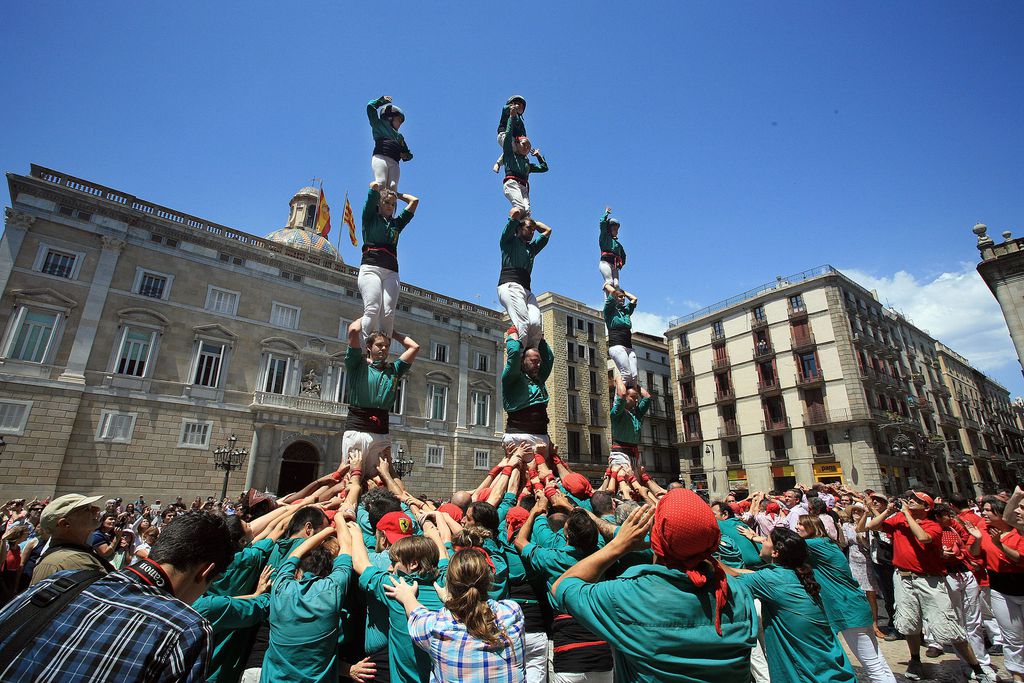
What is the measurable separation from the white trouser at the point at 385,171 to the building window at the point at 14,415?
809 inches

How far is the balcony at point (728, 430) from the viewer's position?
3762 cm

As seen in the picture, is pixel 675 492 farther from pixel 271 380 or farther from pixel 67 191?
Result: pixel 67 191

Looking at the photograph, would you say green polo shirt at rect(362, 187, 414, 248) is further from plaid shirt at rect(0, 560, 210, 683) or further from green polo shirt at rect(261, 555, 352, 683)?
plaid shirt at rect(0, 560, 210, 683)

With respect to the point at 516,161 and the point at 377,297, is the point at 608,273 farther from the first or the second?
the point at 377,297

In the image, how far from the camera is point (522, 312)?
7.62 metres

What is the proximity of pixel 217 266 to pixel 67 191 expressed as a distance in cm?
618

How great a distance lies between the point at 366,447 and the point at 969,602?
24.7 feet

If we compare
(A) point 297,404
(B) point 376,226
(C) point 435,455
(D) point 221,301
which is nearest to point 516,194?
(B) point 376,226

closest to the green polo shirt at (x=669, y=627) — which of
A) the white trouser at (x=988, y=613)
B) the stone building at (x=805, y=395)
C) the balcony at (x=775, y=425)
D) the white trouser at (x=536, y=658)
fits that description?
the white trouser at (x=536, y=658)

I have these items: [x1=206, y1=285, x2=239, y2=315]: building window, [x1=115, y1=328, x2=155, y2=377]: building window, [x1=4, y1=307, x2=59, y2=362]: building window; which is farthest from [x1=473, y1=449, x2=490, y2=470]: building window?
[x1=4, y1=307, x2=59, y2=362]: building window

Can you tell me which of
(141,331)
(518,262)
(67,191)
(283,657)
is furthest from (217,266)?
(283,657)

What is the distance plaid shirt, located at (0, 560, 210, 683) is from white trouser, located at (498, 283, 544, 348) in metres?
6.17

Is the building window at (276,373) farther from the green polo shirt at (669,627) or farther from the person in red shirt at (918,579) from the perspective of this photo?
the green polo shirt at (669,627)

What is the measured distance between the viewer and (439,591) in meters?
2.68
